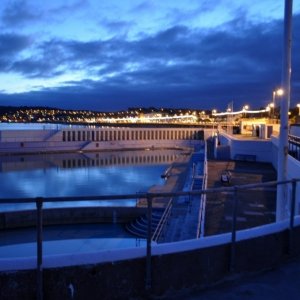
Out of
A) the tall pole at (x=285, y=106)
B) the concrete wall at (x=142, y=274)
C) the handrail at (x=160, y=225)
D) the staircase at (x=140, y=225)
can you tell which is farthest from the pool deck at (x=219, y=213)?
the concrete wall at (x=142, y=274)

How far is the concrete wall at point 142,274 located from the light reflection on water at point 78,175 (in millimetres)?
23722

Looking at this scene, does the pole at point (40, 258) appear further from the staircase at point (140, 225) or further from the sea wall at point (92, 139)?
the sea wall at point (92, 139)

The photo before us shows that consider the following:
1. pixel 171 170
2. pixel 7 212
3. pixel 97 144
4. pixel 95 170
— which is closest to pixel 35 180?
pixel 95 170

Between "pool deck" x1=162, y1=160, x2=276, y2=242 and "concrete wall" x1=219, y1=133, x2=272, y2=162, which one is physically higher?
"concrete wall" x1=219, y1=133, x2=272, y2=162

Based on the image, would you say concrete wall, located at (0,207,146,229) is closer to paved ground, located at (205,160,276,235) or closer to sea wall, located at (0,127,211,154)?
paved ground, located at (205,160,276,235)

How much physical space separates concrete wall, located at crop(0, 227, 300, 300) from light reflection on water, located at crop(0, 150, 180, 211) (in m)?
23.7

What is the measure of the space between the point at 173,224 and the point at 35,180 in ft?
108

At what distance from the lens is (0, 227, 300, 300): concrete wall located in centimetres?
407

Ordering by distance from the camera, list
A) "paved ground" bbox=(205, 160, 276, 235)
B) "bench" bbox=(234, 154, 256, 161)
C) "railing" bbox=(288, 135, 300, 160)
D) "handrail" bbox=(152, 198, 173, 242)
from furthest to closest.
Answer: "bench" bbox=(234, 154, 256, 161), "railing" bbox=(288, 135, 300, 160), "handrail" bbox=(152, 198, 173, 242), "paved ground" bbox=(205, 160, 276, 235)

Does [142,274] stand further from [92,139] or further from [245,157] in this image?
[92,139]

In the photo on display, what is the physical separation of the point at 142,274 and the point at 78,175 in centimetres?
4889

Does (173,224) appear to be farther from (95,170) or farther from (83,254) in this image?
(95,170)

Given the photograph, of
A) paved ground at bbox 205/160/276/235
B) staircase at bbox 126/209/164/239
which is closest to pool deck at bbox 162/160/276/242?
paved ground at bbox 205/160/276/235

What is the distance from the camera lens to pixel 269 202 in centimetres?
1758
